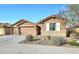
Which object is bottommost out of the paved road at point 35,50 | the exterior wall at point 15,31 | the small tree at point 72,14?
the paved road at point 35,50

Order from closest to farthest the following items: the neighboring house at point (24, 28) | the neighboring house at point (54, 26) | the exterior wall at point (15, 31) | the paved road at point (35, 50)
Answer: the paved road at point (35, 50), the neighboring house at point (54, 26), the exterior wall at point (15, 31), the neighboring house at point (24, 28)

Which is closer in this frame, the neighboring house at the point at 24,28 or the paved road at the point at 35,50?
the paved road at the point at 35,50

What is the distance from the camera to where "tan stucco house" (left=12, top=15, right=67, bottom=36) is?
819 inches

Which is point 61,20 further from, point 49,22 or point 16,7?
point 16,7

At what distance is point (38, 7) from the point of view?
1975 cm

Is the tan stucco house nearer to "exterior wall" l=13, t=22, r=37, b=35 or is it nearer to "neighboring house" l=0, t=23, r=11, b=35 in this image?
"exterior wall" l=13, t=22, r=37, b=35

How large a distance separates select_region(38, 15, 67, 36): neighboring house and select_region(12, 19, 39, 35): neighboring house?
0.97 metres

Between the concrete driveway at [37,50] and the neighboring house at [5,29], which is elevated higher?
the neighboring house at [5,29]

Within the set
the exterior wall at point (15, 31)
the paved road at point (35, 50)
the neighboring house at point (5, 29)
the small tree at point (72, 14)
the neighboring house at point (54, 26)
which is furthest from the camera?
the neighboring house at point (5, 29)

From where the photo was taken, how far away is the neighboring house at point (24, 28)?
21.2 metres

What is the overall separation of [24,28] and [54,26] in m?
3.71

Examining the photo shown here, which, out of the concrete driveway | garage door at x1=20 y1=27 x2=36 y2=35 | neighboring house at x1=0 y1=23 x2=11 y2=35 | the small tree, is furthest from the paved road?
neighboring house at x1=0 y1=23 x2=11 y2=35

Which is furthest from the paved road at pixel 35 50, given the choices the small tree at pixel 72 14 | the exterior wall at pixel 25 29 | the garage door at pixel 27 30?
the garage door at pixel 27 30

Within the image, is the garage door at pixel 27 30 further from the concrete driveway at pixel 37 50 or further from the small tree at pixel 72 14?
the concrete driveway at pixel 37 50
